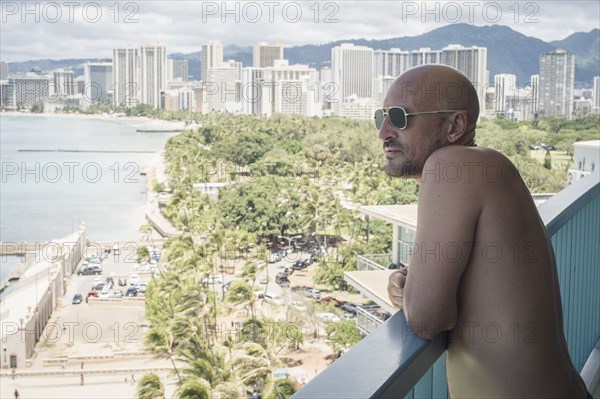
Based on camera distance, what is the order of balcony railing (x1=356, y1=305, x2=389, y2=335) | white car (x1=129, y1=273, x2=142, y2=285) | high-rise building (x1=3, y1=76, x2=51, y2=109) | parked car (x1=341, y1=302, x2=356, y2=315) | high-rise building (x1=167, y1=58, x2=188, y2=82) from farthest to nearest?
1. high-rise building (x1=167, y1=58, x2=188, y2=82)
2. high-rise building (x1=3, y1=76, x2=51, y2=109)
3. white car (x1=129, y1=273, x2=142, y2=285)
4. parked car (x1=341, y1=302, x2=356, y2=315)
5. balcony railing (x1=356, y1=305, x2=389, y2=335)

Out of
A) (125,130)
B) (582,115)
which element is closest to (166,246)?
(582,115)

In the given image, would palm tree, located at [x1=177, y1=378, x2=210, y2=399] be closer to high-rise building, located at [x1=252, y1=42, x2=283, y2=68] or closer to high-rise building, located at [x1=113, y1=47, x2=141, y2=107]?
high-rise building, located at [x1=113, y1=47, x2=141, y2=107]

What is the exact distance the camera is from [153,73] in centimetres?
4000

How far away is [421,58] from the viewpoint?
23797mm

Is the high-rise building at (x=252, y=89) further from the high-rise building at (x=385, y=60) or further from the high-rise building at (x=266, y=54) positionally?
the high-rise building at (x=385, y=60)

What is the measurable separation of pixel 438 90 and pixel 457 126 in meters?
0.04

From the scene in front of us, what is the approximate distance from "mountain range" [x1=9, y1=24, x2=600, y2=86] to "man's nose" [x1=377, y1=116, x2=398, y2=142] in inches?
1340

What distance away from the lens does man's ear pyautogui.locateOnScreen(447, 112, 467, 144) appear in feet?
2.16

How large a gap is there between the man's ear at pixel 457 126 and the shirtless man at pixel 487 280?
1.1 inches

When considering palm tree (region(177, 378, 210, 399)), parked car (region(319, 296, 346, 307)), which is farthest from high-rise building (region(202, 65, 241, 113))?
palm tree (region(177, 378, 210, 399))

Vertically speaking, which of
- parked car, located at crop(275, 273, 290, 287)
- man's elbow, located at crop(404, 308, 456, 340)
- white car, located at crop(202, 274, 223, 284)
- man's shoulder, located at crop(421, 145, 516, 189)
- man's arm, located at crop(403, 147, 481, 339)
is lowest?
parked car, located at crop(275, 273, 290, 287)

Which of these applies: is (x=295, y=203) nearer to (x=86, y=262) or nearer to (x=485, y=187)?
(x=86, y=262)

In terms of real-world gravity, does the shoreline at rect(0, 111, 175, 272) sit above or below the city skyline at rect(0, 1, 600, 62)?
below

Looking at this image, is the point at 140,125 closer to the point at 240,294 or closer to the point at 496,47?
the point at 496,47
